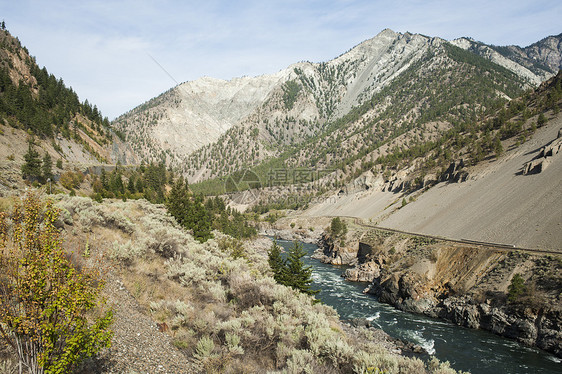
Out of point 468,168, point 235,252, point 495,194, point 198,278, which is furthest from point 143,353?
point 468,168

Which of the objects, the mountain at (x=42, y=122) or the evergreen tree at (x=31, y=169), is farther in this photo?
the mountain at (x=42, y=122)

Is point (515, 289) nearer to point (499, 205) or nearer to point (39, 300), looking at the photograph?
point (499, 205)

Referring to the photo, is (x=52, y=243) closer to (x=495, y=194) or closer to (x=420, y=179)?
(x=495, y=194)

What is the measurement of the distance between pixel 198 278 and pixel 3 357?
8.89 m

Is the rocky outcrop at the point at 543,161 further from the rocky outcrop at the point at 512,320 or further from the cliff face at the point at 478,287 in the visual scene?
the rocky outcrop at the point at 512,320

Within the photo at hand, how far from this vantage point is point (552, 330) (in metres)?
22.3

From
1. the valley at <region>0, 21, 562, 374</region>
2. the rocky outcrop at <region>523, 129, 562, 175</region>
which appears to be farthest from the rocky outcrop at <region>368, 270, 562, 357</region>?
the rocky outcrop at <region>523, 129, 562, 175</region>

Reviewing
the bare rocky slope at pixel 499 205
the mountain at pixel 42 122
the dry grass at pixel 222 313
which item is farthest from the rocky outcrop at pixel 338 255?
the mountain at pixel 42 122

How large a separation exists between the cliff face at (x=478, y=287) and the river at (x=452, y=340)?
1.08m

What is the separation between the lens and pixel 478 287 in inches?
1146

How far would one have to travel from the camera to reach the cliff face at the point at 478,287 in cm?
2362

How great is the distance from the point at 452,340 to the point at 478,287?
7.19 meters

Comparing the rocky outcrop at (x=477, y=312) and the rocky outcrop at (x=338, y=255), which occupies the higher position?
the rocky outcrop at (x=477, y=312)

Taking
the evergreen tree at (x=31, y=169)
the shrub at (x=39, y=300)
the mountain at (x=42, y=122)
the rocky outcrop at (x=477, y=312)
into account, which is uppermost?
the mountain at (x=42, y=122)
